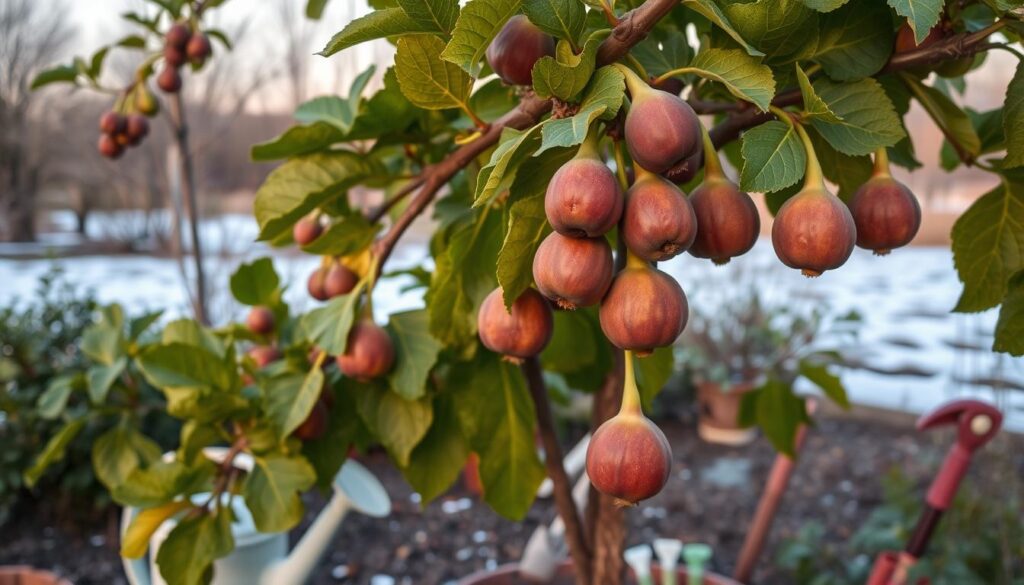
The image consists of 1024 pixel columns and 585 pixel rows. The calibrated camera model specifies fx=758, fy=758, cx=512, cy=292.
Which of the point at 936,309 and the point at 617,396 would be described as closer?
the point at 617,396

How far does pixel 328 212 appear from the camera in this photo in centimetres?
57

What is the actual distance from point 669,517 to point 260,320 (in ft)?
4.27

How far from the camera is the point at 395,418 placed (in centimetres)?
56

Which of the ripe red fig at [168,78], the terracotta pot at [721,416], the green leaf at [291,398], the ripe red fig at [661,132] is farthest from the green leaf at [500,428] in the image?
the terracotta pot at [721,416]

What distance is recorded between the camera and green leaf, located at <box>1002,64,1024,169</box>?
33 centimetres

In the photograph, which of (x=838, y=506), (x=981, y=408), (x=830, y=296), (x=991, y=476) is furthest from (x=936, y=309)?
(x=981, y=408)

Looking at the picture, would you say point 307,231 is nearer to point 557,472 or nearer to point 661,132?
point 557,472

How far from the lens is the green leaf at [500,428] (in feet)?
1.94

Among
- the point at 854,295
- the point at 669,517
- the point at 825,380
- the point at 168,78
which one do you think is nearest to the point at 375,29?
the point at 168,78

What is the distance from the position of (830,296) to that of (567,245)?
12.0 feet

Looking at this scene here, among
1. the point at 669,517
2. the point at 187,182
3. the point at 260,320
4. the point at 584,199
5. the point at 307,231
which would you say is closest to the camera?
the point at 584,199

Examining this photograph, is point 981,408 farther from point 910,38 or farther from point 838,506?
point 838,506

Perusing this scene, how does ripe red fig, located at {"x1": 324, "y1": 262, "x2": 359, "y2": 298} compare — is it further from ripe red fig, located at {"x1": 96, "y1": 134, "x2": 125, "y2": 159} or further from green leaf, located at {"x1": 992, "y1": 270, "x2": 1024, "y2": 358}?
ripe red fig, located at {"x1": 96, "y1": 134, "x2": 125, "y2": 159}

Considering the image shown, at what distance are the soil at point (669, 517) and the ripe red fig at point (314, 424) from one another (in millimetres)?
963
